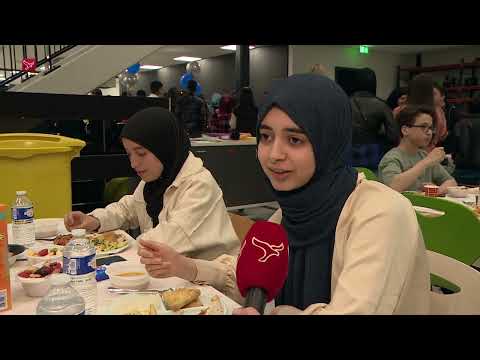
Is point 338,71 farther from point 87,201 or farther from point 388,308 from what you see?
point 388,308

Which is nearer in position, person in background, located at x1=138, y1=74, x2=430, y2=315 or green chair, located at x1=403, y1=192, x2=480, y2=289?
person in background, located at x1=138, y1=74, x2=430, y2=315

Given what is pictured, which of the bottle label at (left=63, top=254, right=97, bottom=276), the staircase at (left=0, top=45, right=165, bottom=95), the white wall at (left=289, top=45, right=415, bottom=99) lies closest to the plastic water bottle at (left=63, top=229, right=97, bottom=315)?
the bottle label at (left=63, top=254, right=97, bottom=276)

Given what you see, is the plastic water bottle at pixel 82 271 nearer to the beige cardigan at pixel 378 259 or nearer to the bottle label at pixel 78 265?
the bottle label at pixel 78 265

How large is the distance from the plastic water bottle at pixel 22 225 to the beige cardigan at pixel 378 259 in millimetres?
1217

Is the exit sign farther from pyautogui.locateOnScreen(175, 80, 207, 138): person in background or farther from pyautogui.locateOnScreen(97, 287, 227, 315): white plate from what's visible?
pyautogui.locateOnScreen(97, 287, 227, 315): white plate

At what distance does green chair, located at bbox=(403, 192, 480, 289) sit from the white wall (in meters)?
7.77

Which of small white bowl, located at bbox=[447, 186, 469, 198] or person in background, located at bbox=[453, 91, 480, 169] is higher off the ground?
person in background, located at bbox=[453, 91, 480, 169]

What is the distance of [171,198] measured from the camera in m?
1.93

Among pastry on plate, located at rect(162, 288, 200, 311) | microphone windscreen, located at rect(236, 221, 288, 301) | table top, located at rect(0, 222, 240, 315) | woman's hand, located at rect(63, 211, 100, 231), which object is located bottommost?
table top, located at rect(0, 222, 240, 315)

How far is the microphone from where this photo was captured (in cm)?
97

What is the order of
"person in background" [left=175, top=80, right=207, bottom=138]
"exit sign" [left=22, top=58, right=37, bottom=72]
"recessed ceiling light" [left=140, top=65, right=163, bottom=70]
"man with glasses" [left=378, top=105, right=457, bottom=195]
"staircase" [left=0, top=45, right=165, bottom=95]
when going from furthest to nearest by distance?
"recessed ceiling light" [left=140, top=65, right=163, bottom=70] → "person in background" [left=175, top=80, right=207, bottom=138] → "exit sign" [left=22, top=58, right=37, bottom=72] → "staircase" [left=0, top=45, right=165, bottom=95] → "man with glasses" [left=378, top=105, right=457, bottom=195]

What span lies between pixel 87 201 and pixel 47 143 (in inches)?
54.0

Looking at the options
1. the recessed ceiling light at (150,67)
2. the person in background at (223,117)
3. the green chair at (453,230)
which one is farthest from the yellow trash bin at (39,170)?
the recessed ceiling light at (150,67)
